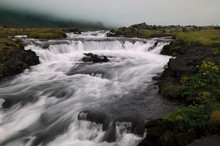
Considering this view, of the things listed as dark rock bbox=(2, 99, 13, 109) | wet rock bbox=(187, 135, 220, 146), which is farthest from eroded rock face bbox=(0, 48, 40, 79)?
wet rock bbox=(187, 135, 220, 146)

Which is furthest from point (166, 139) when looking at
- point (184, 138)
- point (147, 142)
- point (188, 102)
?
point (188, 102)

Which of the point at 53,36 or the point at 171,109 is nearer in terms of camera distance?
the point at 171,109

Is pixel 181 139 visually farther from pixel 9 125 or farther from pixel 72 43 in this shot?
pixel 72 43

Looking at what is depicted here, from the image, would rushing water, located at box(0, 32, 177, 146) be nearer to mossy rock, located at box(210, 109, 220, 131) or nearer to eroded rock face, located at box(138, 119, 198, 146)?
eroded rock face, located at box(138, 119, 198, 146)

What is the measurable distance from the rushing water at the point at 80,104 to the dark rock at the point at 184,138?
2623mm

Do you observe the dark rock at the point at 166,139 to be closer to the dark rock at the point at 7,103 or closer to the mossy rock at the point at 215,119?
the mossy rock at the point at 215,119

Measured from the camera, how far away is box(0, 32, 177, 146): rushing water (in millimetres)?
17406

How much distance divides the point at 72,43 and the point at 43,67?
16.3 meters

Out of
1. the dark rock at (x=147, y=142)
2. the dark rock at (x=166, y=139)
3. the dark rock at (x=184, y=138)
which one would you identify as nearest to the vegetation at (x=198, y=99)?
the dark rock at (x=184, y=138)

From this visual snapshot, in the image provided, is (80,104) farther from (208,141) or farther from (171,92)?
(208,141)

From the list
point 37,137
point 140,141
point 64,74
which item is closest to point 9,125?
point 37,137

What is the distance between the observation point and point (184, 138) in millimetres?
14477

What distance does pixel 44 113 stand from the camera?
20906 mm

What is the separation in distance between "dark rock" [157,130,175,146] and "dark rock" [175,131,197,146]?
0.24 m
